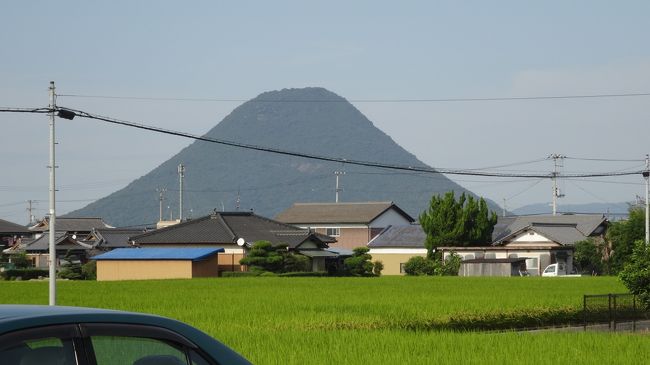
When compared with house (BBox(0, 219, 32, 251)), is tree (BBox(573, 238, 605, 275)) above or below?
below

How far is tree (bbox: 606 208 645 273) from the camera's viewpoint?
66.8 metres

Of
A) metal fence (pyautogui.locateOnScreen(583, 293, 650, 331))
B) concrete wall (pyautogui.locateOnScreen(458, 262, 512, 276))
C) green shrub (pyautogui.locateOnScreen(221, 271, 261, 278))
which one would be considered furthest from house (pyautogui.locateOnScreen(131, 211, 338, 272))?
metal fence (pyautogui.locateOnScreen(583, 293, 650, 331))

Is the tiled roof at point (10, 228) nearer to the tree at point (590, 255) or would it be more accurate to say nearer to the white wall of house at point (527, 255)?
the white wall of house at point (527, 255)

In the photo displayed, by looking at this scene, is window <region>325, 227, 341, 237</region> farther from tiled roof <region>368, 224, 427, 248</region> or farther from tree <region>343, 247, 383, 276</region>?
tree <region>343, 247, 383, 276</region>

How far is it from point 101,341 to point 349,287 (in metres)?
38.0

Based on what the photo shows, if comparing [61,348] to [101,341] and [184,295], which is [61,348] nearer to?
[101,341]

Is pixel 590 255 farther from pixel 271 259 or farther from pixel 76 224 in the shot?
pixel 76 224

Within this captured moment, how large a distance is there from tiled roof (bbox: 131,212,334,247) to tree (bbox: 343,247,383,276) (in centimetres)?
287

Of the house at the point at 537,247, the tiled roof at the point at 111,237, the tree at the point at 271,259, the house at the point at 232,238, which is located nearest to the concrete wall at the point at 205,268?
the tree at the point at 271,259

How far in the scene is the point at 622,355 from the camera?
52.0 feet

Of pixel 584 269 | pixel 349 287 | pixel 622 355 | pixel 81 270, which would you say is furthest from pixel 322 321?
pixel 584 269

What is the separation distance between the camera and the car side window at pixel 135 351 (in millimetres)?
3840

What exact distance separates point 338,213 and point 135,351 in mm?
101872

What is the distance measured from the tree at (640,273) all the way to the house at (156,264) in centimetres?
3522
